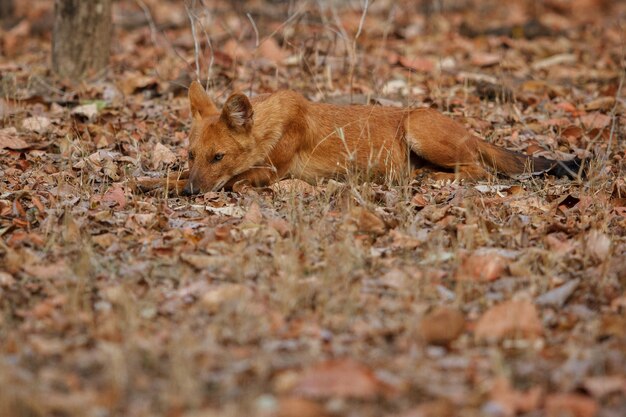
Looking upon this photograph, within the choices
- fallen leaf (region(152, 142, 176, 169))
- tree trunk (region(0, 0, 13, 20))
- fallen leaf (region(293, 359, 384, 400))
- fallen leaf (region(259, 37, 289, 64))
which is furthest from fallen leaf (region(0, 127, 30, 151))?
tree trunk (region(0, 0, 13, 20))

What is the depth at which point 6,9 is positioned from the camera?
13719 millimetres

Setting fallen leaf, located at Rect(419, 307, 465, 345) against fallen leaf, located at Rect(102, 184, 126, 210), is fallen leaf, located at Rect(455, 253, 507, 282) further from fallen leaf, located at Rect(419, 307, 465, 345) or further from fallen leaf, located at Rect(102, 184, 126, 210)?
fallen leaf, located at Rect(102, 184, 126, 210)

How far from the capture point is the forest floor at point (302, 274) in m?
3.49

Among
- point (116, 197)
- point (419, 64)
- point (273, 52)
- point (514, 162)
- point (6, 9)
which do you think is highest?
Answer: point (6, 9)

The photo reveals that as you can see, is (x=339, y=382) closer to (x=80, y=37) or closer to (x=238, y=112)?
(x=238, y=112)

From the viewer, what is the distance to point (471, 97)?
8773 millimetres

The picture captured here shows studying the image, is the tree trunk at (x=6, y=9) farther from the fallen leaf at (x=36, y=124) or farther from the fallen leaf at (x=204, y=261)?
the fallen leaf at (x=204, y=261)

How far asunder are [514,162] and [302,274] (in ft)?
9.76

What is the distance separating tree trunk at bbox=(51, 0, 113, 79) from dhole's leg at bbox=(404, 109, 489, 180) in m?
3.58

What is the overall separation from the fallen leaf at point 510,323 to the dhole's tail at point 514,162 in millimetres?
2877

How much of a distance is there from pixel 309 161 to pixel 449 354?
350 centimetres

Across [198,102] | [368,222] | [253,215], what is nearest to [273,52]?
[198,102]

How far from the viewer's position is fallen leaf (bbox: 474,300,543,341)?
13.1 feet

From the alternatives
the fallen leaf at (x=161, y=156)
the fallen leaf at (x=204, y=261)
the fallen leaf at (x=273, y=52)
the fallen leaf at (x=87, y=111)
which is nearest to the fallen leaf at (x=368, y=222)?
the fallen leaf at (x=204, y=261)
